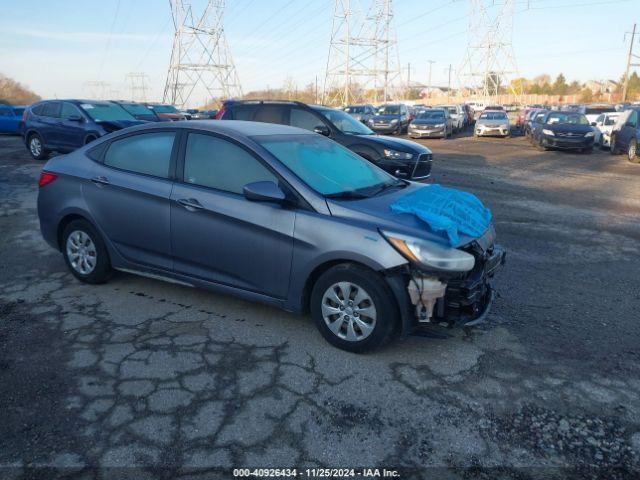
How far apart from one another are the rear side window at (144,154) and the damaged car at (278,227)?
13mm

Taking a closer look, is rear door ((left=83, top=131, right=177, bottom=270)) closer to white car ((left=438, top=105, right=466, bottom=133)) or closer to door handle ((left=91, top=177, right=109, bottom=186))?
door handle ((left=91, top=177, right=109, bottom=186))

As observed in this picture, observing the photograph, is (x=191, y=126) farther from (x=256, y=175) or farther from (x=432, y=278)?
(x=432, y=278)

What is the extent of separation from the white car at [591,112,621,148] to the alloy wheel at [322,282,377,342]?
2051 cm

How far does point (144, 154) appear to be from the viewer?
15.7 feet

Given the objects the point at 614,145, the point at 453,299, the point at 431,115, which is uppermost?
the point at 431,115

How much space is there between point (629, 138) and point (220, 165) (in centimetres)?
1747

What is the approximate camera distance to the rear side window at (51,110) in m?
14.4

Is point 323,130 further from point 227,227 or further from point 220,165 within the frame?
point 227,227

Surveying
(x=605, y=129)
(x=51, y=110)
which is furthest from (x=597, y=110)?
(x=51, y=110)

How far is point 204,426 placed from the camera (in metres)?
2.99

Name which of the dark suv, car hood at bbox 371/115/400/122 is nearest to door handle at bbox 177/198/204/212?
the dark suv

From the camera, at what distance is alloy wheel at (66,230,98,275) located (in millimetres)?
5043

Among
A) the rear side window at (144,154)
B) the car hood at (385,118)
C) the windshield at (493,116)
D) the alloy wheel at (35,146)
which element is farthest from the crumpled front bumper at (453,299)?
the windshield at (493,116)

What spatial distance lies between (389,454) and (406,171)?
23.6 ft
